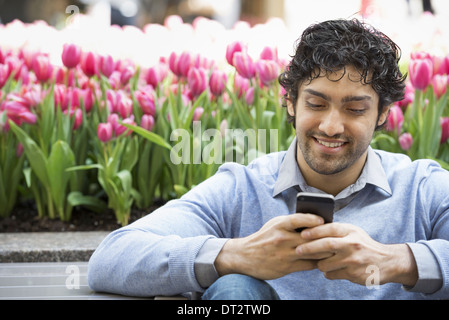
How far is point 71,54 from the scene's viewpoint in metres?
2.69

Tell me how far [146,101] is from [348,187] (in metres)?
1.09

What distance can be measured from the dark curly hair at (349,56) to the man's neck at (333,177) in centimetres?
16

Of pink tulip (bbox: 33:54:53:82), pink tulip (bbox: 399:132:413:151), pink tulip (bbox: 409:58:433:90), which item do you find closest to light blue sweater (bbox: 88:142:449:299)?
pink tulip (bbox: 399:132:413:151)

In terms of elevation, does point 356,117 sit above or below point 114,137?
above

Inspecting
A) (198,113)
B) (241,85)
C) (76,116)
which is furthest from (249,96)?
(76,116)

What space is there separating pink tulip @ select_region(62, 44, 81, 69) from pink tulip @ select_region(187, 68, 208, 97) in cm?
45

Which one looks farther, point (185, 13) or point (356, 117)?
point (185, 13)

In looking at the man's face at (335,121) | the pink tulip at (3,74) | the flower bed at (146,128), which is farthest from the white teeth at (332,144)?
the pink tulip at (3,74)

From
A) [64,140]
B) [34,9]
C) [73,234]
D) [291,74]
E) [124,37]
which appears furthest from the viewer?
[34,9]
